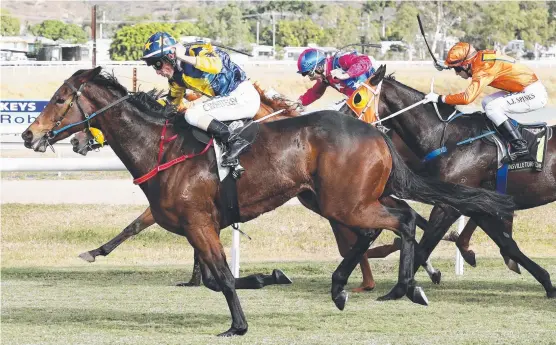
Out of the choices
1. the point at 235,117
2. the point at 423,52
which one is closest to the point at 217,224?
the point at 235,117

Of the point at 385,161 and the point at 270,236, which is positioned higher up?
the point at 385,161

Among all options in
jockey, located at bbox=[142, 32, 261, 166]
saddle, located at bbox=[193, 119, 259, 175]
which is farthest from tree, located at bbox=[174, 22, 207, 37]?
saddle, located at bbox=[193, 119, 259, 175]

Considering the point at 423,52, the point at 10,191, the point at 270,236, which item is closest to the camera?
the point at 270,236

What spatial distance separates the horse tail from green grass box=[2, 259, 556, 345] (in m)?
0.75

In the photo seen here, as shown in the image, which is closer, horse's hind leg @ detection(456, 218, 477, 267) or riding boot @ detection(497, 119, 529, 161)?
riding boot @ detection(497, 119, 529, 161)

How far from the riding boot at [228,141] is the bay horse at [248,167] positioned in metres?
0.09

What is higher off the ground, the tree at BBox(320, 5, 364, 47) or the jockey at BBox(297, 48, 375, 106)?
the jockey at BBox(297, 48, 375, 106)

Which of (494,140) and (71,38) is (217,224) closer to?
(494,140)

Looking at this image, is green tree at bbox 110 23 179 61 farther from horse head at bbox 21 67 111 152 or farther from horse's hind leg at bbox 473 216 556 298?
horse head at bbox 21 67 111 152

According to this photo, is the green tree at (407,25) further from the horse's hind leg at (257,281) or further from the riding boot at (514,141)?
the horse's hind leg at (257,281)

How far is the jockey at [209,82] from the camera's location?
23.8 feet

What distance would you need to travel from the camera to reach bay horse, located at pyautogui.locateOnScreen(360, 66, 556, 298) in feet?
28.3

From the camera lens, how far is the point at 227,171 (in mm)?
7172

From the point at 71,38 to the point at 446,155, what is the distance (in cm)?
8913
